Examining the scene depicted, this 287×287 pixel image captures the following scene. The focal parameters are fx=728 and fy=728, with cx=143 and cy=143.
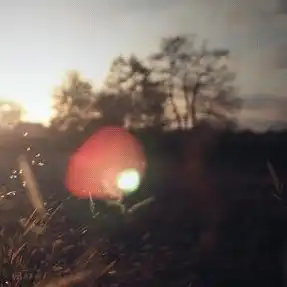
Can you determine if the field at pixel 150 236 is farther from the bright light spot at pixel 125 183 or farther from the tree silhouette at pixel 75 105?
the tree silhouette at pixel 75 105

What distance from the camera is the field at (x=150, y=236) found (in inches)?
225

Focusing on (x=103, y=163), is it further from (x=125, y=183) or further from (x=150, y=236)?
(x=150, y=236)

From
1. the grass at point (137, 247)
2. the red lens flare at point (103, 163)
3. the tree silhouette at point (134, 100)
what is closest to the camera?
the grass at point (137, 247)

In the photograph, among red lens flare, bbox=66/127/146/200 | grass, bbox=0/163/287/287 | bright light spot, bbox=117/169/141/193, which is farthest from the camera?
bright light spot, bbox=117/169/141/193

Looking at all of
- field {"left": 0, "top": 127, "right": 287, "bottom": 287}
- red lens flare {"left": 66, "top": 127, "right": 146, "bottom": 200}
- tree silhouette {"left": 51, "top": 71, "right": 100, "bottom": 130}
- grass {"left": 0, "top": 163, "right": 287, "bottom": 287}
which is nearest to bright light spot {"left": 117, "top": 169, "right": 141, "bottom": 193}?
red lens flare {"left": 66, "top": 127, "right": 146, "bottom": 200}

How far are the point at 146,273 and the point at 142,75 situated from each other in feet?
139

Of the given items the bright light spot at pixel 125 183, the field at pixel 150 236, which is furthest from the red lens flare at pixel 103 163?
the field at pixel 150 236

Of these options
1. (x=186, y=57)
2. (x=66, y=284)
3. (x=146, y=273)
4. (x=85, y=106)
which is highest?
(x=66, y=284)

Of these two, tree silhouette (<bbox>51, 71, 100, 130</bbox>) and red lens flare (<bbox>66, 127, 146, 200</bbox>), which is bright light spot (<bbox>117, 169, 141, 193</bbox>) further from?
tree silhouette (<bbox>51, 71, 100, 130</bbox>)

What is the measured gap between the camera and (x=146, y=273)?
8.04m

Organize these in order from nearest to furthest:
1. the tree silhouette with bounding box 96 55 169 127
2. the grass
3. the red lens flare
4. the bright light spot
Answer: the grass → the red lens flare → the bright light spot → the tree silhouette with bounding box 96 55 169 127

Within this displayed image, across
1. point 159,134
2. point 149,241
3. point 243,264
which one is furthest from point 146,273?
point 159,134

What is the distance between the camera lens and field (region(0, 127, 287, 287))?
18.7 feet

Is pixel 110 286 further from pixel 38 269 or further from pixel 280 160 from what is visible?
pixel 280 160
